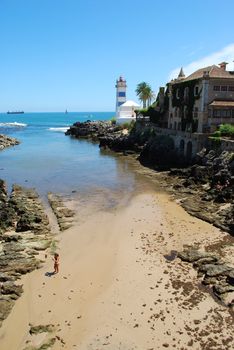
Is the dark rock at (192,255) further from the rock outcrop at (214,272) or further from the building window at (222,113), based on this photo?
the building window at (222,113)

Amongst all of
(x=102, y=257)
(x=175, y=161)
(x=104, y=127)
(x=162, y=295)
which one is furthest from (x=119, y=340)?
(x=104, y=127)

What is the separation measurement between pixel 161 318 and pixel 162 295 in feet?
6.90

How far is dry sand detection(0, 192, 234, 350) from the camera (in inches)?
690

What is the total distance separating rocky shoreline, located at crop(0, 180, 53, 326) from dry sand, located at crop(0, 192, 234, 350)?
2.24 ft

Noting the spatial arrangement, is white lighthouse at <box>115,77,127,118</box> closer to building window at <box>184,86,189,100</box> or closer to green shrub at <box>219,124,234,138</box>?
building window at <box>184,86,189,100</box>

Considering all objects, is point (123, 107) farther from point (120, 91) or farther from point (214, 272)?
point (214, 272)

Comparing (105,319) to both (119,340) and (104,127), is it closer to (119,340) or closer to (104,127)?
(119,340)

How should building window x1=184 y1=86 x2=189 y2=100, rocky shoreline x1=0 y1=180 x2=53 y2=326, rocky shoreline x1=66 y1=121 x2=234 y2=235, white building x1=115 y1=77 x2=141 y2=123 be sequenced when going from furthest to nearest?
1. white building x1=115 y1=77 x2=141 y2=123
2. building window x1=184 y1=86 x2=189 y2=100
3. rocky shoreline x1=66 y1=121 x2=234 y2=235
4. rocky shoreline x1=0 y1=180 x2=53 y2=326

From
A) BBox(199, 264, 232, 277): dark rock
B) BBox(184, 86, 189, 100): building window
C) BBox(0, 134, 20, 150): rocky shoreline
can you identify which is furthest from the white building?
BBox(199, 264, 232, 277): dark rock

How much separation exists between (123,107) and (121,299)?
292 ft

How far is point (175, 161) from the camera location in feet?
185

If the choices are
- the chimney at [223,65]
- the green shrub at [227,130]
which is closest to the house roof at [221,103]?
the green shrub at [227,130]

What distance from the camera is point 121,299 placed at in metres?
20.7

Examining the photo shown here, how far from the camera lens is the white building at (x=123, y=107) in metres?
105
